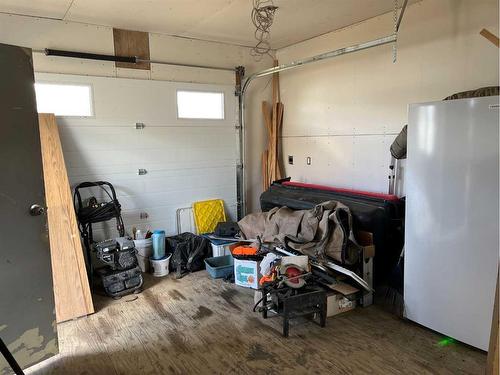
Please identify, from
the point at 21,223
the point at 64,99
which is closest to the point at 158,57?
the point at 64,99

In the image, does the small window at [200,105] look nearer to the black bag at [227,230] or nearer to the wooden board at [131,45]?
the wooden board at [131,45]

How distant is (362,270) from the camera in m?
2.99

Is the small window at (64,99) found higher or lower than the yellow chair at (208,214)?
higher

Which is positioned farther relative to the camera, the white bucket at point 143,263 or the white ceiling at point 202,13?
the white bucket at point 143,263

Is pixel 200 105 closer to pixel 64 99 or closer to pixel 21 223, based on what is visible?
pixel 64 99

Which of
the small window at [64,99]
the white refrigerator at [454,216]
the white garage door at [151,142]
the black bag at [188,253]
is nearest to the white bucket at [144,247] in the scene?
→ the black bag at [188,253]

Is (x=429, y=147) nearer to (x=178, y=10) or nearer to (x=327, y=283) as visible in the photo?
(x=327, y=283)

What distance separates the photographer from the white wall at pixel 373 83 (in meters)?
2.82

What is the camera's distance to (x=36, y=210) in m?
2.13

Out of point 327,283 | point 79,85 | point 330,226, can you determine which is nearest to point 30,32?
point 79,85

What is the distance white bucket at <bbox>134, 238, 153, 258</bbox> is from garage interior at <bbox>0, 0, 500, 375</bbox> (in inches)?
1.0

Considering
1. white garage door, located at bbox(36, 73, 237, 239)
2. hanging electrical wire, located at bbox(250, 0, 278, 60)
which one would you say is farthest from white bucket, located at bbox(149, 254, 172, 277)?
hanging electrical wire, located at bbox(250, 0, 278, 60)

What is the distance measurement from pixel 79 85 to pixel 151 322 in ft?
8.22

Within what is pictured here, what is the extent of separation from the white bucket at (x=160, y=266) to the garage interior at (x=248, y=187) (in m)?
0.02
